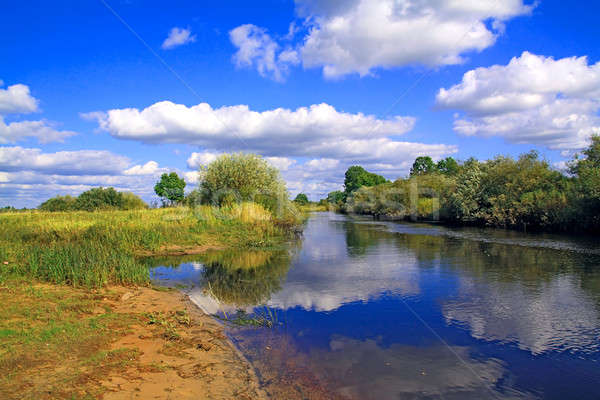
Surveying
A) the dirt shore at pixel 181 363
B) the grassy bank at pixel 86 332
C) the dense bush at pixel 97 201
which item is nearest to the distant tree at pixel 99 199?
the dense bush at pixel 97 201

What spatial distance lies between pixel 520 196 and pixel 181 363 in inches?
1282

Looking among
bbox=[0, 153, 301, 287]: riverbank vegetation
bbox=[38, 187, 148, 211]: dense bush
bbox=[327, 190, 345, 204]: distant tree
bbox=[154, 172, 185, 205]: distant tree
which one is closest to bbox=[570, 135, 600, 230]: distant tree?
bbox=[0, 153, 301, 287]: riverbank vegetation

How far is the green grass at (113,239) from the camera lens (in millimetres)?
10750

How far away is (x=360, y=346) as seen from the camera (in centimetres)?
712

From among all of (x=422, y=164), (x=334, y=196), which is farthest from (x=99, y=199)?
(x=334, y=196)

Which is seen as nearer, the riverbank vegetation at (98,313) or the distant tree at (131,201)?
the riverbank vegetation at (98,313)

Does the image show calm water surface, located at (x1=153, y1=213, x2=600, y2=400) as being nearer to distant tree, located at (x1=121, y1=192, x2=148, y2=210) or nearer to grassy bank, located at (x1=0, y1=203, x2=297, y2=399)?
grassy bank, located at (x1=0, y1=203, x2=297, y2=399)

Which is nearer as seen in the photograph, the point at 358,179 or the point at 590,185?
the point at 590,185

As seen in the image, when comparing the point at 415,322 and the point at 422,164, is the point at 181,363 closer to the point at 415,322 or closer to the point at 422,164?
the point at 415,322

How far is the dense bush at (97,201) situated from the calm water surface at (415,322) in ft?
80.2

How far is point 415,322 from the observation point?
27.8 ft

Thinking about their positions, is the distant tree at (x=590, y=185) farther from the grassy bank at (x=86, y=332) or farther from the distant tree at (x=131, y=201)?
the distant tree at (x=131, y=201)

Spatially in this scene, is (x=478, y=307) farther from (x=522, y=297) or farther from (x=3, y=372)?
(x=3, y=372)

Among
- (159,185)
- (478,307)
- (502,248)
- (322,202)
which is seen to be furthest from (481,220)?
(322,202)
